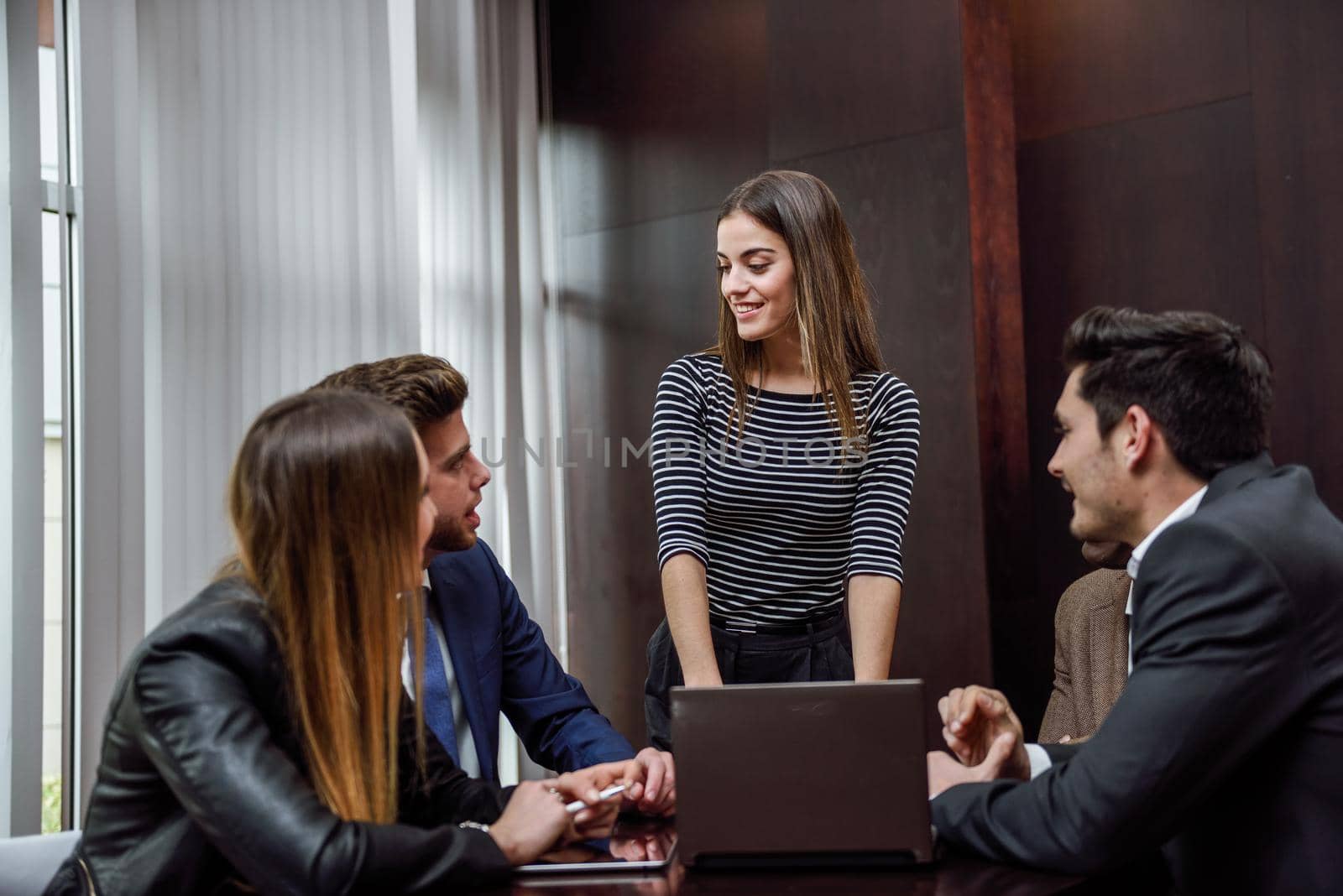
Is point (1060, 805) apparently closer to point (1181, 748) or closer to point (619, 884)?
point (1181, 748)

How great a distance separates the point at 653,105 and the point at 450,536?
285 centimetres

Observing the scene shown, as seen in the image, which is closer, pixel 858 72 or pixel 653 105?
pixel 858 72

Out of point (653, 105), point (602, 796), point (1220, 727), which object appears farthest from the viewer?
point (653, 105)

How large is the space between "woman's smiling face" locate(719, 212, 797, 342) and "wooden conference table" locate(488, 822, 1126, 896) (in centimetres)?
97

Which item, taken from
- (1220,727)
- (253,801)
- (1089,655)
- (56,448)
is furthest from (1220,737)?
(56,448)

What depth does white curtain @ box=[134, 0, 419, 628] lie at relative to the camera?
3305 mm

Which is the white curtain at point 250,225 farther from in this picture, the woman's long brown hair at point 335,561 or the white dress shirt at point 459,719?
the woman's long brown hair at point 335,561

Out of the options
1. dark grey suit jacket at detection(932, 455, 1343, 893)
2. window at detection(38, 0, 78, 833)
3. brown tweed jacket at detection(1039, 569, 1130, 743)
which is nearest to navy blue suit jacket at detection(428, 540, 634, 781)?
dark grey suit jacket at detection(932, 455, 1343, 893)

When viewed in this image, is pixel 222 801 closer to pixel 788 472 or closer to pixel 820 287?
pixel 788 472

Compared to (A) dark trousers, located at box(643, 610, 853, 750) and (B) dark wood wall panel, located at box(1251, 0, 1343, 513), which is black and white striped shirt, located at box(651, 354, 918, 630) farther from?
(B) dark wood wall panel, located at box(1251, 0, 1343, 513)

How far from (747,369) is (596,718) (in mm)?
605

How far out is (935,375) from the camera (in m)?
3.38

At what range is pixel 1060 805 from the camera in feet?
4.04

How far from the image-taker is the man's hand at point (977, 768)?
1.44m
